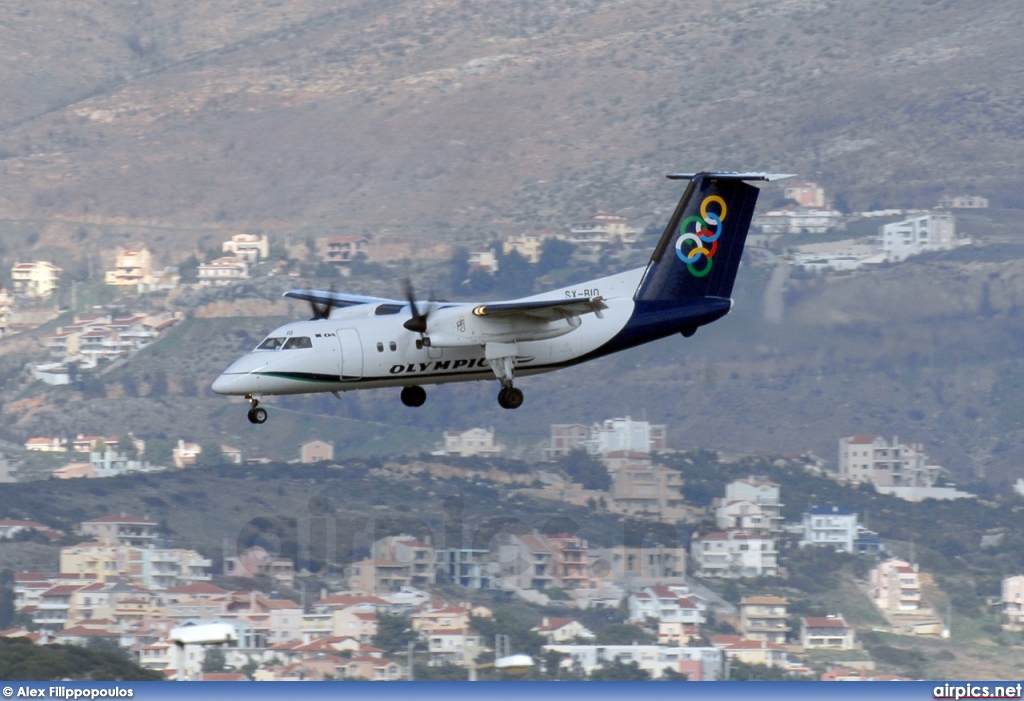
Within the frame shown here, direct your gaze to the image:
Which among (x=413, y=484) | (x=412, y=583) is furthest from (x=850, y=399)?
(x=412, y=583)

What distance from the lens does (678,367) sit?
125m

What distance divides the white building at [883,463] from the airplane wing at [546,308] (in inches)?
3296

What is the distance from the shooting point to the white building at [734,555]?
102 metres

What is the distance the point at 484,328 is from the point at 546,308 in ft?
4.70

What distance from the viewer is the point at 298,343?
3725 centimetres

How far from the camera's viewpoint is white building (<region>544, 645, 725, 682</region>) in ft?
269

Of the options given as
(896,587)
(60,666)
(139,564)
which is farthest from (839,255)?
(60,666)

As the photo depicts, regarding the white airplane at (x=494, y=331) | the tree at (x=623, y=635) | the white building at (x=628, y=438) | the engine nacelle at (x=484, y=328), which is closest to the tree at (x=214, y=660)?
the tree at (x=623, y=635)

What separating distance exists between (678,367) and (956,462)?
23.2 m

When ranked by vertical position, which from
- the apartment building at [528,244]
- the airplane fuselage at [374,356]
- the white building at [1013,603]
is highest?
the apartment building at [528,244]

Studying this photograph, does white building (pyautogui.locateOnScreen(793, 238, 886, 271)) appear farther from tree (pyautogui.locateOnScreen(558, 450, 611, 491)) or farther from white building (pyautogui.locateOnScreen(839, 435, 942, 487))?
tree (pyautogui.locateOnScreen(558, 450, 611, 491))

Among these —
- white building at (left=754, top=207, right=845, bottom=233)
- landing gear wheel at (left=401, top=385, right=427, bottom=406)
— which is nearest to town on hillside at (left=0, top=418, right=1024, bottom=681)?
landing gear wheel at (left=401, top=385, right=427, bottom=406)

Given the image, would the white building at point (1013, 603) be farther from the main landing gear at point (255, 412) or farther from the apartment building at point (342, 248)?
the apartment building at point (342, 248)

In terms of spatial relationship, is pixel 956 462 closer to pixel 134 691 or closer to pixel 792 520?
pixel 792 520
